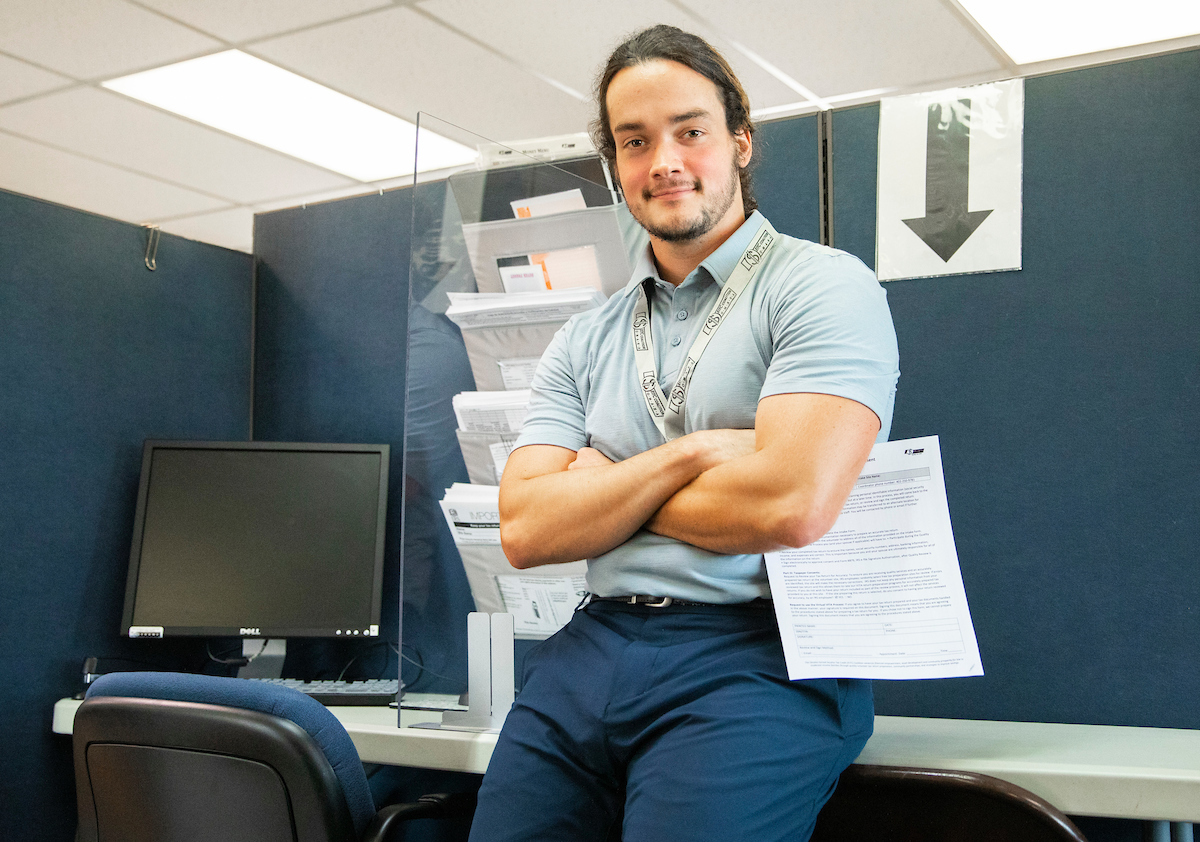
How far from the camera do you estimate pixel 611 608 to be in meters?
1.13

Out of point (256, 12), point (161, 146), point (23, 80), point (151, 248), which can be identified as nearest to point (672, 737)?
point (151, 248)

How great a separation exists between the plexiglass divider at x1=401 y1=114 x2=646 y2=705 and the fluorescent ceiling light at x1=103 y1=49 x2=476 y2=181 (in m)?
2.62

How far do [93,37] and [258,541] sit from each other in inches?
A: 102

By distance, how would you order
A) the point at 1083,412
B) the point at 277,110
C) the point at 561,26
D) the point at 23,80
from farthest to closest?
the point at 277,110 → the point at 23,80 → the point at 561,26 → the point at 1083,412

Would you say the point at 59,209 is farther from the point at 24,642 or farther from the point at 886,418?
the point at 886,418

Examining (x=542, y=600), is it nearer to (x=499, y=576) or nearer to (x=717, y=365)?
(x=499, y=576)

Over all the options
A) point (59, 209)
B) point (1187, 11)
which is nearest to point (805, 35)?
point (1187, 11)

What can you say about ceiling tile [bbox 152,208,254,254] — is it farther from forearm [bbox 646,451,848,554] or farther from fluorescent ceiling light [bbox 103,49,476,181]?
forearm [bbox 646,451,848,554]

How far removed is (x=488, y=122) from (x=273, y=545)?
3042 mm

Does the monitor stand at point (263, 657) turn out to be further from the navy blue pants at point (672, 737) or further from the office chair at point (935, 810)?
the office chair at point (935, 810)

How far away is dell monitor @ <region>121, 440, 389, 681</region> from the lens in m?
1.97

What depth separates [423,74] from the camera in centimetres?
400

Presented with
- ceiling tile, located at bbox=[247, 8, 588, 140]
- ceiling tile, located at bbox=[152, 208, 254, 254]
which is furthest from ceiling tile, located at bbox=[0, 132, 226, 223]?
ceiling tile, located at bbox=[247, 8, 588, 140]

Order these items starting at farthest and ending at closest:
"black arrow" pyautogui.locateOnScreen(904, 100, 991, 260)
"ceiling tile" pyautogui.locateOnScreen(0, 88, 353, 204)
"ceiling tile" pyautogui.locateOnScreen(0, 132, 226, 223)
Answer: "ceiling tile" pyautogui.locateOnScreen(0, 132, 226, 223) → "ceiling tile" pyautogui.locateOnScreen(0, 88, 353, 204) → "black arrow" pyautogui.locateOnScreen(904, 100, 991, 260)
